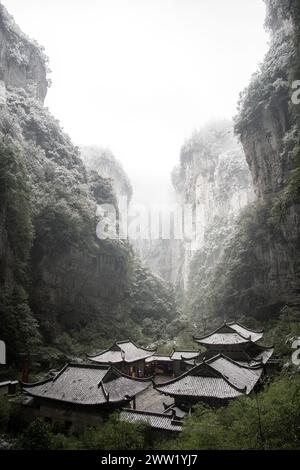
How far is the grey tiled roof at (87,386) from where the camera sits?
17.8 meters

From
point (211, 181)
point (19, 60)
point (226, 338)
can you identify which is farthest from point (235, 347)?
point (211, 181)

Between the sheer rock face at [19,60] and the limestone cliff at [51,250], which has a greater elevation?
the sheer rock face at [19,60]

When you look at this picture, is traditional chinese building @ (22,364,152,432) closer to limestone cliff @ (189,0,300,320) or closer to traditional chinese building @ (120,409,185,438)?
traditional chinese building @ (120,409,185,438)

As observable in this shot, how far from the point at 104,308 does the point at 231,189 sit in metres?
44.9

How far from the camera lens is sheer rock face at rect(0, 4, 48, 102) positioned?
187 feet

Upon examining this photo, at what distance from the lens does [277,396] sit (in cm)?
Result: 1525

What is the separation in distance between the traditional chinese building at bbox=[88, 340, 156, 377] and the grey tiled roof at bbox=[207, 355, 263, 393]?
9.54 m

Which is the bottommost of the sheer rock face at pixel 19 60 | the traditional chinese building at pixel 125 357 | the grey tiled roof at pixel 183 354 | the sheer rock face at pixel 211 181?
the grey tiled roof at pixel 183 354

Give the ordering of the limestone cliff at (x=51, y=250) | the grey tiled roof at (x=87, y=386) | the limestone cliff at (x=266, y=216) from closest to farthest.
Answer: the grey tiled roof at (x=87, y=386)
the limestone cliff at (x=51, y=250)
the limestone cliff at (x=266, y=216)

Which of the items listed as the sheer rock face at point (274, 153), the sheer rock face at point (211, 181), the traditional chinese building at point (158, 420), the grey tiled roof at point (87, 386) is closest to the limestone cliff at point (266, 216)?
the sheer rock face at point (274, 153)

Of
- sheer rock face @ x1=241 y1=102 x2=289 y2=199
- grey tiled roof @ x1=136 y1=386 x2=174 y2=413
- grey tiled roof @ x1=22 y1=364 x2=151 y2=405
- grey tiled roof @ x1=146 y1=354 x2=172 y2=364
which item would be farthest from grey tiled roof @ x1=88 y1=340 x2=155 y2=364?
sheer rock face @ x1=241 y1=102 x2=289 y2=199

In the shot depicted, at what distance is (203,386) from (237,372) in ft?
12.8

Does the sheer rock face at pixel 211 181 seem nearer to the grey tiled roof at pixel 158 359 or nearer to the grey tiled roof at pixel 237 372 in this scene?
the grey tiled roof at pixel 158 359
